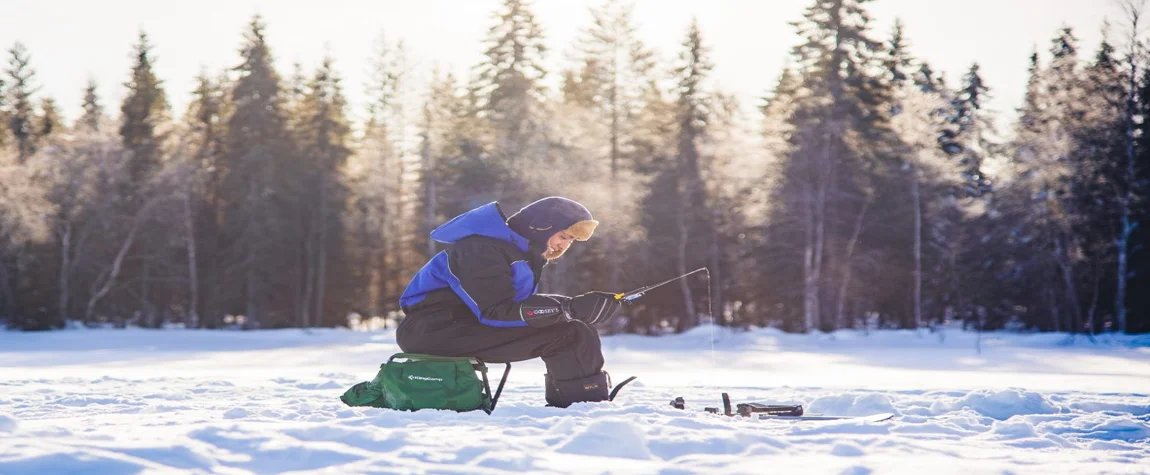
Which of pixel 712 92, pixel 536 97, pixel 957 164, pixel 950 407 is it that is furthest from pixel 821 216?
pixel 950 407

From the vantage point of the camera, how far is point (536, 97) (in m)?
31.6

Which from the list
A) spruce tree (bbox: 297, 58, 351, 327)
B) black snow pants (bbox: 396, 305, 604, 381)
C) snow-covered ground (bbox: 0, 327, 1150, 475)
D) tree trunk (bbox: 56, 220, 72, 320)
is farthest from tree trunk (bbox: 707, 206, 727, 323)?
black snow pants (bbox: 396, 305, 604, 381)

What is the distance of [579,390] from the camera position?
17.5 ft

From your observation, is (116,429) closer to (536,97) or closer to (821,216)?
(821,216)

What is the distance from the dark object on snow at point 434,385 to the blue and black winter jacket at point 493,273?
31 centimetres

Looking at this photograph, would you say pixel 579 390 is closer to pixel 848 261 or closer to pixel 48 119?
pixel 848 261

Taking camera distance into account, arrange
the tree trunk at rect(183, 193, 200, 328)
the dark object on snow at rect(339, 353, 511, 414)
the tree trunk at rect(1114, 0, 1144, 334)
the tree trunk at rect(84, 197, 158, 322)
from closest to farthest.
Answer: the dark object on snow at rect(339, 353, 511, 414) < the tree trunk at rect(1114, 0, 1144, 334) < the tree trunk at rect(84, 197, 158, 322) < the tree trunk at rect(183, 193, 200, 328)

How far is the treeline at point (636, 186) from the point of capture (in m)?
24.6

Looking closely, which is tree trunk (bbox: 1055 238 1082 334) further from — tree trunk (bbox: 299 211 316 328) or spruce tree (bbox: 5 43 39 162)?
spruce tree (bbox: 5 43 39 162)

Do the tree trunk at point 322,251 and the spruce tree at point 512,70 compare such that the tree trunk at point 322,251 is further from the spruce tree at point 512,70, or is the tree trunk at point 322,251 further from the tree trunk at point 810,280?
the tree trunk at point 810,280

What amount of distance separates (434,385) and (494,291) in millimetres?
644

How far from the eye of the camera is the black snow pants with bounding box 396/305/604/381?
5156mm

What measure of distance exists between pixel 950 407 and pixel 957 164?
22.0 meters

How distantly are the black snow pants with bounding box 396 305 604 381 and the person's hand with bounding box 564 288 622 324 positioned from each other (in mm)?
286
